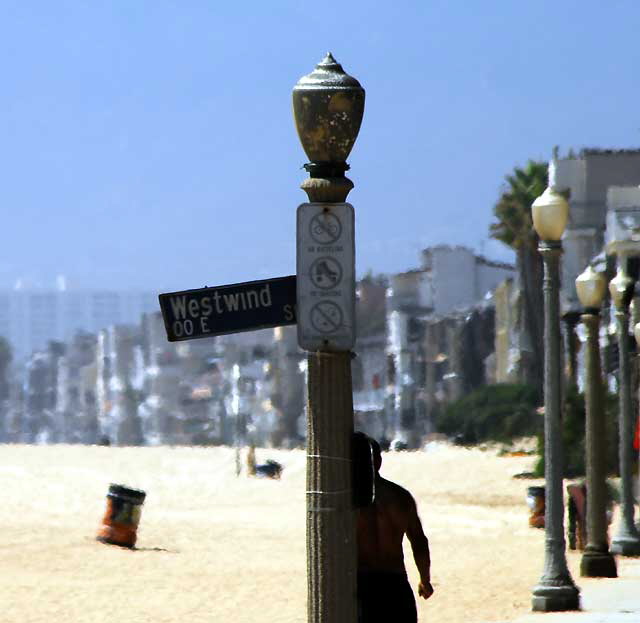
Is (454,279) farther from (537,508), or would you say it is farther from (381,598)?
(381,598)

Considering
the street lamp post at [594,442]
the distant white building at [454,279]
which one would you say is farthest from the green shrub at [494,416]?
the street lamp post at [594,442]

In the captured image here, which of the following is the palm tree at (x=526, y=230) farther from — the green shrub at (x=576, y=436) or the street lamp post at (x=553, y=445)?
the street lamp post at (x=553, y=445)

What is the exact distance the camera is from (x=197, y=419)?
199 metres

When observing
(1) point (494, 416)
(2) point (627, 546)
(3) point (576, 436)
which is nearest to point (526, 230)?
(1) point (494, 416)

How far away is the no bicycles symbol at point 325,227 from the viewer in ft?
26.0

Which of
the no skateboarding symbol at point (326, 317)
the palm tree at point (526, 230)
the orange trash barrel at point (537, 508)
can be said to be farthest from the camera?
the palm tree at point (526, 230)

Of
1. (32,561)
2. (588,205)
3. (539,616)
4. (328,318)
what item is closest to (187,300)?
(328,318)

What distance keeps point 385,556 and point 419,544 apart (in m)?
0.33

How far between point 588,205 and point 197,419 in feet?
389

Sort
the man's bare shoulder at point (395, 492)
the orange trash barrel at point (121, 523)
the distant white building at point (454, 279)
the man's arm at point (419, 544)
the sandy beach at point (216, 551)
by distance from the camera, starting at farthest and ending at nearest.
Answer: the distant white building at point (454, 279) < the orange trash barrel at point (121, 523) < the sandy beach at point (216, 551) < the man's arm at point (419, 544) < the man's bare shoulder at point (395, 492)

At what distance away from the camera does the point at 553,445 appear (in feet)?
56.5

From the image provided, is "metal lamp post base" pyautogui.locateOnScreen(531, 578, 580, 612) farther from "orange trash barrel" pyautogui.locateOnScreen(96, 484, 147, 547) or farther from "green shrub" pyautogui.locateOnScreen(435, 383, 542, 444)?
"green shrub" pyautogui.locateOnScreen(435, 383, 542, 444)

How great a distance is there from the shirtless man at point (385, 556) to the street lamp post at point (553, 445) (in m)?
7.89

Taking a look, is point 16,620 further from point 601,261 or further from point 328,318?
point 601,261
